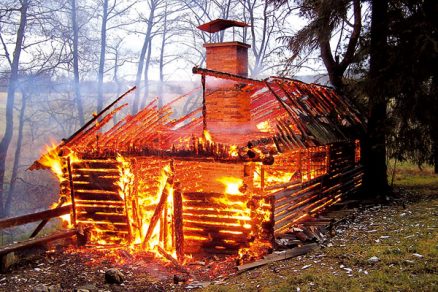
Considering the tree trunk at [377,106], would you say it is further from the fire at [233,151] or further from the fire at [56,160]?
the fire at [56,160]

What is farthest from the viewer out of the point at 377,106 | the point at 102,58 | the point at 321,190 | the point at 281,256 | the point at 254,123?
the point at 102,58

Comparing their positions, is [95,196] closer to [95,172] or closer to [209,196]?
[95,172]

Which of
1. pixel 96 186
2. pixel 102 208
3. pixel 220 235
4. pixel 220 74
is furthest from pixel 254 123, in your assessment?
pixel 102 208

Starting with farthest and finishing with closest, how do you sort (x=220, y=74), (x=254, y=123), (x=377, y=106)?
(x=377, y=106), (x=254, y=123), (x=220, y=74)

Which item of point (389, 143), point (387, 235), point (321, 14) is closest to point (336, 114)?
point (389, 143)

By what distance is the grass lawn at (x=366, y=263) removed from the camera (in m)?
6.27

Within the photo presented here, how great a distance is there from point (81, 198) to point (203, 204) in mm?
3643

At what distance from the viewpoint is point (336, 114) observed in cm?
1455

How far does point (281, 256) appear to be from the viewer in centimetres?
844

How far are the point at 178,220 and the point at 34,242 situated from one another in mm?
3583

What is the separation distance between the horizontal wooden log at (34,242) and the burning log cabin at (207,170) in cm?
46

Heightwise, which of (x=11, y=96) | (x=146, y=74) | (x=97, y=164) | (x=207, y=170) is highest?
(x=146, y=74)

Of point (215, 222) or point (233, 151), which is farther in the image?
point (215, 222)

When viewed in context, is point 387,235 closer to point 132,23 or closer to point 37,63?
point 37,63
